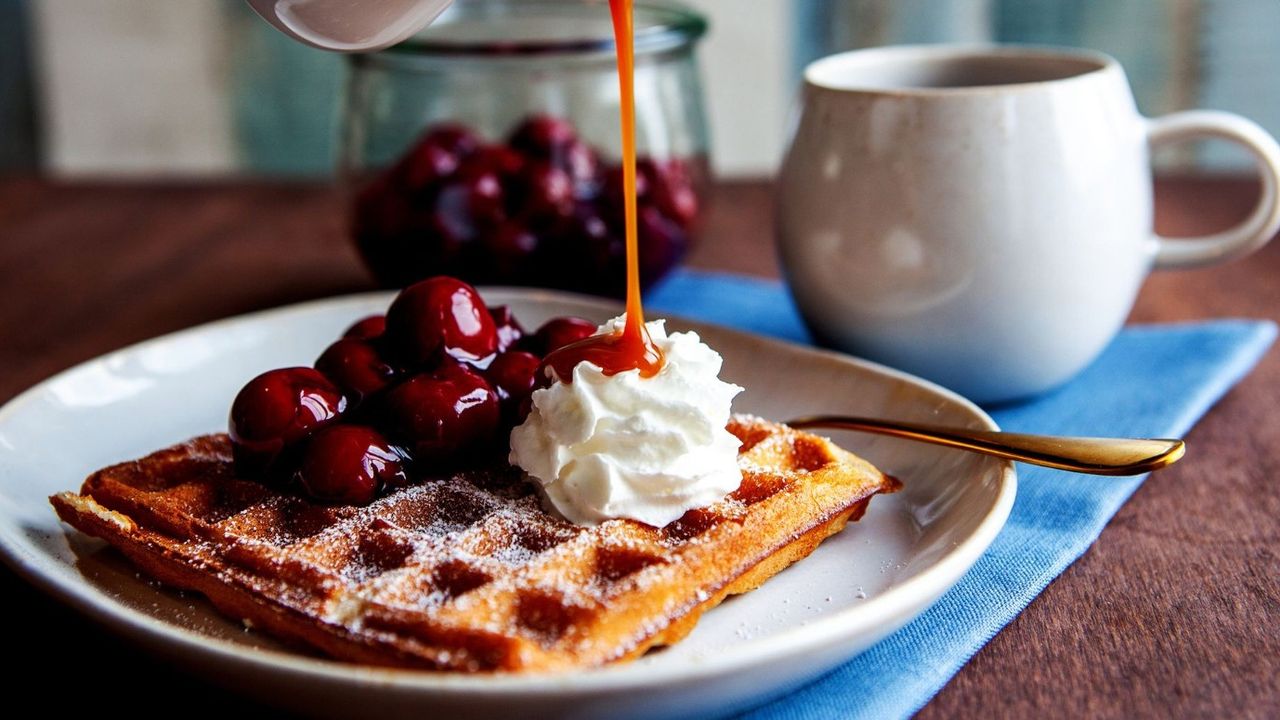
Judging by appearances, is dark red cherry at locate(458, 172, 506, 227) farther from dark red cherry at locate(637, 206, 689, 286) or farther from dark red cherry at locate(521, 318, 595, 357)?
dark red cherry at locate(521, 318, 595, 357)

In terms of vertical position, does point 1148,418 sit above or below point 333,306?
below

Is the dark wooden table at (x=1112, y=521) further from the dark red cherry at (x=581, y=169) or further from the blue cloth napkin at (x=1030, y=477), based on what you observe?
the dark red cherry at (x=581, y=169)

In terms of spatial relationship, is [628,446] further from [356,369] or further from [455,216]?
[455,216]

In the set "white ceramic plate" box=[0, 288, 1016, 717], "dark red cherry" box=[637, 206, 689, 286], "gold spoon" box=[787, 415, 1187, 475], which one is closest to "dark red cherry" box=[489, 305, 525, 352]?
"white ceramic plate" box=[0, 288, 1016, 717]

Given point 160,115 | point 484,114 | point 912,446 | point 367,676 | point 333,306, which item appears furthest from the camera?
point 160,115

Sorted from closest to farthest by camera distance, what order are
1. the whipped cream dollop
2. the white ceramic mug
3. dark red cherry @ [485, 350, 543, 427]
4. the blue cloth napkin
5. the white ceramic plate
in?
1. the white ceramic plate
2. the blue cloth napkin
3. the whipped cream dollop
4. dark red cherry @ [485, 350, 543, 427]
5. the white ceramic mug

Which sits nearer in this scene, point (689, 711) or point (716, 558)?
point (689, 711)

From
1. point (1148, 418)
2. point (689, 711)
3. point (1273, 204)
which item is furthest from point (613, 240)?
point (689, 711)

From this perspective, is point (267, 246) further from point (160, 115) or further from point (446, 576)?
point (446, 576)
